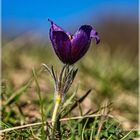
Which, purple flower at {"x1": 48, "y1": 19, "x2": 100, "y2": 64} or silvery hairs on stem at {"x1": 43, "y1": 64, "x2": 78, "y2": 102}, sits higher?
purple flower at {"x1": 48, "y1": 19, "x2": 100, "y2": 64}

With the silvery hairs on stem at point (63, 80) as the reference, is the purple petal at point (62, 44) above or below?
above

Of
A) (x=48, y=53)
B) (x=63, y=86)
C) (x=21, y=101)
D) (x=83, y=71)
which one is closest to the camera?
(x=63, y=86)

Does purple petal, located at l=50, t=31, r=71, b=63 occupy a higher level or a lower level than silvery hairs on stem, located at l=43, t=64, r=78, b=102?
higher

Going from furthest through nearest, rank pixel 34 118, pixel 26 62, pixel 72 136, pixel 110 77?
pixel 26 62 → pixel 110 77 → pixel 34 118 → pixel 72 136

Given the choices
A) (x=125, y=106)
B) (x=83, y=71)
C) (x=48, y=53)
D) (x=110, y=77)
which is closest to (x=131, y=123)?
(x=125, y=106)

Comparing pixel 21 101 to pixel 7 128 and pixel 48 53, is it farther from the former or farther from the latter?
pixel 48 53

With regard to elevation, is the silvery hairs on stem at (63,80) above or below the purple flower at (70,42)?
below

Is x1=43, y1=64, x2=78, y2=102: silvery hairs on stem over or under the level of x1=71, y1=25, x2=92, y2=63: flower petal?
under

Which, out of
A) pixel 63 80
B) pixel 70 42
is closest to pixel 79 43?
pixel 70 42
